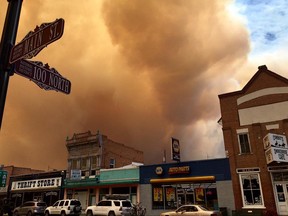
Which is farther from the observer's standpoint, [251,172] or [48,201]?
[48,201]

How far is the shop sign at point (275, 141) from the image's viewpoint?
84.0 feet

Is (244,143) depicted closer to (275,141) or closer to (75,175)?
(275,141)

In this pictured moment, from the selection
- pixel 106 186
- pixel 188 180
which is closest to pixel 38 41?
pixel 188 180

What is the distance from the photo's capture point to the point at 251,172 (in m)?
27.5

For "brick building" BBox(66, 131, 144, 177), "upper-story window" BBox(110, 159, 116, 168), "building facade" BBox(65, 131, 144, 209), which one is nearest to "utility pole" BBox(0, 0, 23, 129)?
"building facade" BBox(65, 131, 144, 209)

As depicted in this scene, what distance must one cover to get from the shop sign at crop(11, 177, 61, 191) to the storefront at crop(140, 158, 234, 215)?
1626cm

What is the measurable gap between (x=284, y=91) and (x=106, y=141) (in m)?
26.9

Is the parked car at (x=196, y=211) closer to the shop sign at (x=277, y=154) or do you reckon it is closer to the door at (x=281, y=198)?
the shop sign at (x=277, y=154)

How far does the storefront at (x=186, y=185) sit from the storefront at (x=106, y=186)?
1.45 meters

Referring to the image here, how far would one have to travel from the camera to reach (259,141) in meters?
27.9

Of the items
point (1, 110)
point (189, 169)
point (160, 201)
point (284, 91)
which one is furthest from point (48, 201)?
point (1, 110)

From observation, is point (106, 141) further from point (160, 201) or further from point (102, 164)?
point (160, 201)

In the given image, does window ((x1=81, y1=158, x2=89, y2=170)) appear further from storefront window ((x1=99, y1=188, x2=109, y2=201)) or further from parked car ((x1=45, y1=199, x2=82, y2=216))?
parked car ((x1=45, y1=199, x2=82, y2=216))

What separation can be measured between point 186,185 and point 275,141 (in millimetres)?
10692
